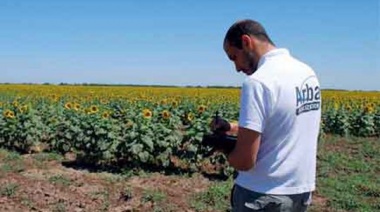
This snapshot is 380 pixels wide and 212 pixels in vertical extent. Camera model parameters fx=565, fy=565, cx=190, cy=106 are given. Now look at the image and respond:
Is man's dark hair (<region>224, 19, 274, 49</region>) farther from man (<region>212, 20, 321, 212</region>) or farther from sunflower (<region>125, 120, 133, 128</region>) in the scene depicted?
sunflower (<region>125, 120, 133, 128</region>)

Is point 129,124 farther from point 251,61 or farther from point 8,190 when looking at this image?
point 251,61

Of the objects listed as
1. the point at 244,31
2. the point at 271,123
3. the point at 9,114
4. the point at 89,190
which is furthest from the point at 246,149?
the point at 9,114

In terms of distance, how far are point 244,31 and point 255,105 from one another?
0.35m

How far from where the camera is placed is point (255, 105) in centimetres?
231

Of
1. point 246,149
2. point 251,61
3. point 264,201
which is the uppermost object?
point 251,61

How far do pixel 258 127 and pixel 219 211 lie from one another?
410 cm

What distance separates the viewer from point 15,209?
618cm

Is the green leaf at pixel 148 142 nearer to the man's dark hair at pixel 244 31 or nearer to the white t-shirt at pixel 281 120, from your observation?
the white t-shirt at pixel 281 120

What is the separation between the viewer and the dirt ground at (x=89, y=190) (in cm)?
630

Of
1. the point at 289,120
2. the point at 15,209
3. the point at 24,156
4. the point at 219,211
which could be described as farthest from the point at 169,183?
the point at 289,120

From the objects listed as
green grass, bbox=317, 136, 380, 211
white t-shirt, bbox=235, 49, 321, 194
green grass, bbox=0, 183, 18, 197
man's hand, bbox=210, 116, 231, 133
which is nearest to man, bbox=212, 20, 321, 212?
white t-shirt, bbox=235, 49, 321, 194

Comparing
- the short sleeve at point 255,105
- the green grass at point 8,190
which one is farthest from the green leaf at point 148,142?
the short sleeve at point 255,105

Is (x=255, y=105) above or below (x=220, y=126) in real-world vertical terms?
above

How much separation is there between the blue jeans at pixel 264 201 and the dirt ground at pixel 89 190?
379cm
